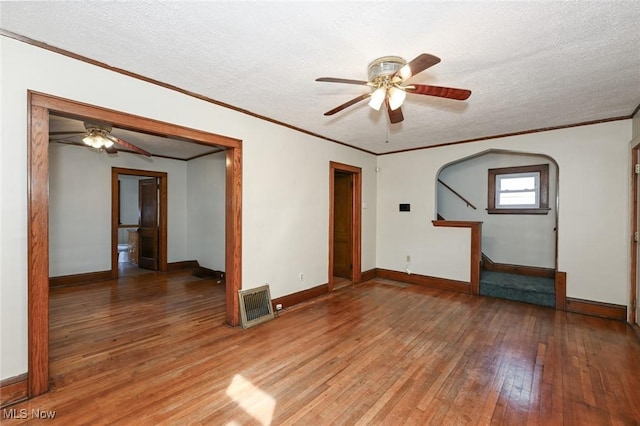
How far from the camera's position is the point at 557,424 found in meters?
1.87

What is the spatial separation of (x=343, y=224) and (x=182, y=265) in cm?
391

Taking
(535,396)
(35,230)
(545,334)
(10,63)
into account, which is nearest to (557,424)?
(535,396)

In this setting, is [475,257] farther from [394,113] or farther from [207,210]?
[207,210]

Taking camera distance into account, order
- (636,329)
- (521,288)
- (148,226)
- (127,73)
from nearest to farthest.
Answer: (127,73) < (636,329) < (521,288) < (148,226)

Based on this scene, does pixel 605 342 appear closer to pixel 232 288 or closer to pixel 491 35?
pixel 491 35

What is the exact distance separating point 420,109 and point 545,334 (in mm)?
3002

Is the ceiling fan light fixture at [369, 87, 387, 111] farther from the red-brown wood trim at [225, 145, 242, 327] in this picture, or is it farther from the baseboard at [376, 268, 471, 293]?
the baseboard at [376, 268, 471, 293]

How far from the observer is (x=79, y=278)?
17.3 feet

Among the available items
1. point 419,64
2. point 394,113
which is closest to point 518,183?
point 394,113

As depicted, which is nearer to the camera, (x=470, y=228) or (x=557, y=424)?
(x=557, y=424)

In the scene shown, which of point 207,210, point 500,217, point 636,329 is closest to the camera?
point 636,329

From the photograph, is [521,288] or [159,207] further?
[159,207]

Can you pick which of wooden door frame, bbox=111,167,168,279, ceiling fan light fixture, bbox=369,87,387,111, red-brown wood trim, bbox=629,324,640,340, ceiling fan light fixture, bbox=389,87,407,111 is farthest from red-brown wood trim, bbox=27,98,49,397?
red-brown wood trim, bbox=629,324,640,340

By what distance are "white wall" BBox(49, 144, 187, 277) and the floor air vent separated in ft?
12.9
